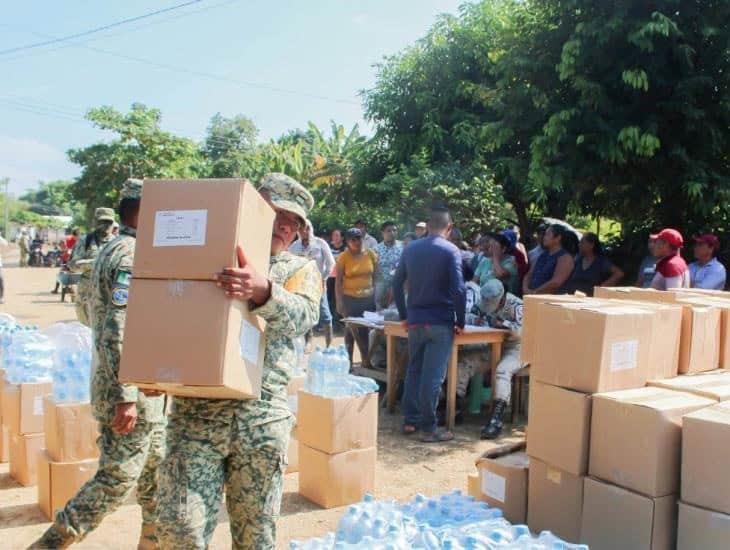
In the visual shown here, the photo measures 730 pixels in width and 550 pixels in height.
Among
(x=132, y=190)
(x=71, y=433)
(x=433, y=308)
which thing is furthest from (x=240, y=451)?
(x=433, y=308)

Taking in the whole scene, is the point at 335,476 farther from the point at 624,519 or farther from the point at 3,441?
the point at 3,441

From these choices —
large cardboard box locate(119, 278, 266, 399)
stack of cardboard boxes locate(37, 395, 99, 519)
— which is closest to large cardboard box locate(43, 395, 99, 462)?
stack of cardboard boxes locate(37, 395, 99, 519)

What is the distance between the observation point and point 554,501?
2.76 m

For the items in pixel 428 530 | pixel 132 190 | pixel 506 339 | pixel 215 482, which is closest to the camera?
Result: pixel 215 482

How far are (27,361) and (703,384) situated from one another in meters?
3.91

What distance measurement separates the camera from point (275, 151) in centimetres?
2080

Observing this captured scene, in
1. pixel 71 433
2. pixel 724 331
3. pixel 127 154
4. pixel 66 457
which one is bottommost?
pixel 66 457

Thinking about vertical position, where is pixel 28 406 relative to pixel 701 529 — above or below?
below

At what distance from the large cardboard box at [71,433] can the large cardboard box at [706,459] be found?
2857mm

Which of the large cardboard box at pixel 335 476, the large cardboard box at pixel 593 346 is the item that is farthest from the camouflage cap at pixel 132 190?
the large cardboard box at pixel 335 476

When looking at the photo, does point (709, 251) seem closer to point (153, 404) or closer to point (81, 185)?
point (153, 404)

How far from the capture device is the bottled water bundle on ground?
89.4 inches

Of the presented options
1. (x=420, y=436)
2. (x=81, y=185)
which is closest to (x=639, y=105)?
(x=420, y=436)

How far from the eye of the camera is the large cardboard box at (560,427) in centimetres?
265
